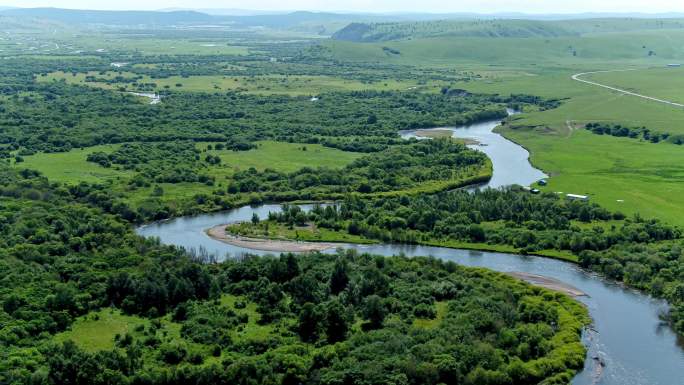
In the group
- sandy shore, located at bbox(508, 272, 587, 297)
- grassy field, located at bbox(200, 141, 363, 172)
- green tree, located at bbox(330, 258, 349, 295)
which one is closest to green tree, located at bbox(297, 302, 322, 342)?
green tree, located at bbox(330, 258, 349, 295)

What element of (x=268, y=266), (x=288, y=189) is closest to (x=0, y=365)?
(x=268, y=266)

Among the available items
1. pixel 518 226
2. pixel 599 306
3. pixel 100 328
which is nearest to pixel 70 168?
pixel 100 328

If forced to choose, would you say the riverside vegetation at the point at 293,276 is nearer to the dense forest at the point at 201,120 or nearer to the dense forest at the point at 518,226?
the dense forest at the point at 518,226

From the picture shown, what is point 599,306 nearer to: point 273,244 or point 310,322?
point 310,322

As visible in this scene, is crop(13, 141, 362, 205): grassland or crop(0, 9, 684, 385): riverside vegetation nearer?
crop(0, 9, 684, 385): riverside vegetation

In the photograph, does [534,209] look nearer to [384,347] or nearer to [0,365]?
[384,347]

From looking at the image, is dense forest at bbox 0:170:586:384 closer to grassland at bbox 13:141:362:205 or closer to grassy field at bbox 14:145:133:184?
grassland at bbox 13:141:362:205
